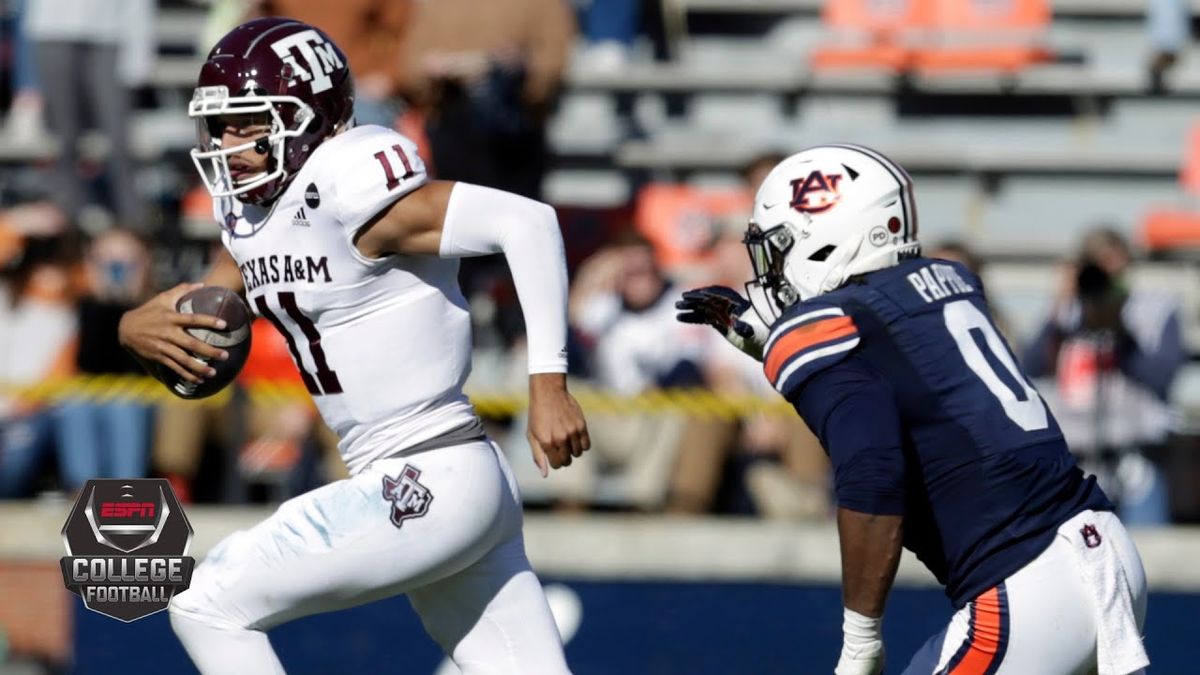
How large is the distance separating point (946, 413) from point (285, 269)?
1.51m

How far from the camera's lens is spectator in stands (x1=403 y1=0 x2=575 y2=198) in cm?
823

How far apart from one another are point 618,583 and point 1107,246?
245 cm

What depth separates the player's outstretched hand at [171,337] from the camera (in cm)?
431

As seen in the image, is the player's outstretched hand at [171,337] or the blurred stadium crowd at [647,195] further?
the blurred stadium crowd at [647,195]

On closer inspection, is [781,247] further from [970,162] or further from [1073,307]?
[970,162]

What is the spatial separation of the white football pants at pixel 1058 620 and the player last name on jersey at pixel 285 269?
159cm

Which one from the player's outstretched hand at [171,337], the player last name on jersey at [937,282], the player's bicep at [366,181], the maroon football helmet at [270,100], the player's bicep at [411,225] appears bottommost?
the player's outstretched hand at [171,337]

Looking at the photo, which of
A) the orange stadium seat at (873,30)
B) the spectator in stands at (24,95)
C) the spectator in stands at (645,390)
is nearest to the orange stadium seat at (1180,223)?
the orange stadium seat at (873,30)

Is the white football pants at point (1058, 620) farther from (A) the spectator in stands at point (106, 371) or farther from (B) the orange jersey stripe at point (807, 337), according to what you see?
(A) the spectator in stands at point (106, 371)

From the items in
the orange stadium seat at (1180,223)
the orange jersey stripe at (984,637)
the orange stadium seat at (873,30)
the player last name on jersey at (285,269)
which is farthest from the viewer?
the orange stadium seat at (873,30)

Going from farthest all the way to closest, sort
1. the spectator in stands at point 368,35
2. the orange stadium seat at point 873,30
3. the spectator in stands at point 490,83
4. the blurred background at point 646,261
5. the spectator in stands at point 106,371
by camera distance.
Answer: the orange stadium seat at point 873,30 → the spectator in stands at point 368,35 → the spectator in stands at point 490,83 → the spectator in stands at point 106,371 → the blurred background at point 646,261

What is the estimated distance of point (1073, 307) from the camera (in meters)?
7.34

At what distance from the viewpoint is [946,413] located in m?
3.78

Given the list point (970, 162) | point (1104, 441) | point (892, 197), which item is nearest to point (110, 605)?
point (892, 197)
